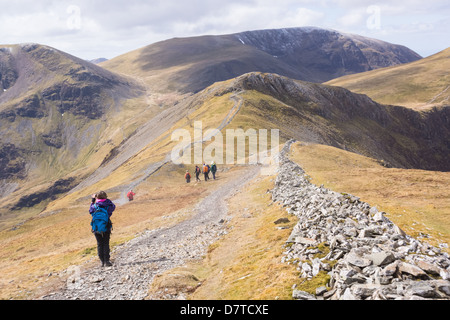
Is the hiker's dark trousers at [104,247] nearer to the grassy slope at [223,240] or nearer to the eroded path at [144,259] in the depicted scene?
the eroded path at [144,259]

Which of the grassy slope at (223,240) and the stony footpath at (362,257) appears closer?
the stony footpath at (362,257)

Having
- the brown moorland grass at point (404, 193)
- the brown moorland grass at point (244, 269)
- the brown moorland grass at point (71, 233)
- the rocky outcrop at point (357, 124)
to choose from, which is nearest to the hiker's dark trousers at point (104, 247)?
the brown moorland grass at point (71, 233)

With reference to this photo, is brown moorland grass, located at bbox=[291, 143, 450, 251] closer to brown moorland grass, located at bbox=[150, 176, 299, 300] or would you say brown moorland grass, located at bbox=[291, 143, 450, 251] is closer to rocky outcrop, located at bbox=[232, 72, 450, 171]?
brown moorland grass, located at bbox=[150, 176, 299, 300]

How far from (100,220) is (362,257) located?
12870 millimetres

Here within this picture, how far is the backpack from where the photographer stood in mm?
17109

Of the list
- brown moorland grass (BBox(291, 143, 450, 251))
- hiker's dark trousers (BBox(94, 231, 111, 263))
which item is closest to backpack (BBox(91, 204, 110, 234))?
hiker's dark trousers (BBox(94, 231, 111, 263))

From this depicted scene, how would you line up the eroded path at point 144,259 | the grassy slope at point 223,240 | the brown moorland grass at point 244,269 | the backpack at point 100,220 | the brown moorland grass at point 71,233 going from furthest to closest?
the brown moorland grass at point 71,233 < the backpack at point 100,220 < the eroded path at point 144,259 < the grassy slope at point 223,240 < the brown moorland grass at point 244,269

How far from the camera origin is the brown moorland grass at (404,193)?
17641 millimetres

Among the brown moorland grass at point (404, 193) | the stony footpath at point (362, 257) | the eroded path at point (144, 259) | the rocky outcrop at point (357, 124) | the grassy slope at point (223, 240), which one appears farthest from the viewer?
the rocky outcrop at point (357, 124)

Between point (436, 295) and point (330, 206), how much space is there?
30.5 feet

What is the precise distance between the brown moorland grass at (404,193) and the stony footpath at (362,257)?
11.9ft

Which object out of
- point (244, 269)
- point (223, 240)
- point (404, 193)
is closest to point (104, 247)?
point (223, 240)

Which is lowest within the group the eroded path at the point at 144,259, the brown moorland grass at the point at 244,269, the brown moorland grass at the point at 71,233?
the brown moorland grass at the point at 71,233

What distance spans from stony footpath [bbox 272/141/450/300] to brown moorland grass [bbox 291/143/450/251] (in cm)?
362
